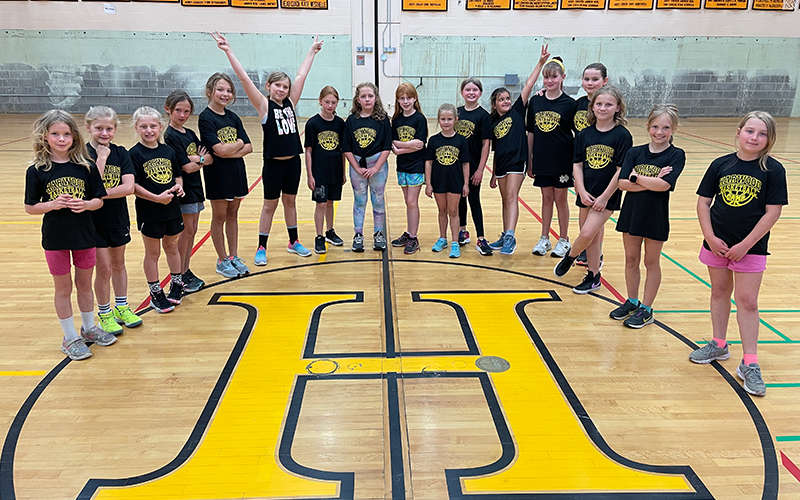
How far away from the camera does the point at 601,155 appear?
148 inches

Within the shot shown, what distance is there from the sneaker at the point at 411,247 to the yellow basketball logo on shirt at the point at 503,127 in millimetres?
1160

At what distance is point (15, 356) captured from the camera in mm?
3176

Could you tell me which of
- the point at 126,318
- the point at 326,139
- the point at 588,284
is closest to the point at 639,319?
the point at 588,284

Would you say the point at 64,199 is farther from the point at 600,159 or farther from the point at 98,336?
the point at 600,159

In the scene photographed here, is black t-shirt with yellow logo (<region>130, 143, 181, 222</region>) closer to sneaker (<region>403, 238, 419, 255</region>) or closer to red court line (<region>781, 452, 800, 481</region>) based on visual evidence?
sneaker (<region>403, 238, 419, 255</region>)

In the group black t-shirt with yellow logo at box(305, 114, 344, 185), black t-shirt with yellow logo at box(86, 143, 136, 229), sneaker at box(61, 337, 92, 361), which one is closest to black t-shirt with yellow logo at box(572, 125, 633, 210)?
black t-shirt with yellow logo at box(305, 114, 344, 185)

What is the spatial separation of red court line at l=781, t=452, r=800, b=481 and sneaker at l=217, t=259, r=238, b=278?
3.64 m

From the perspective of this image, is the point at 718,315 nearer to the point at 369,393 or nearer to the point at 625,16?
the point at 369,393

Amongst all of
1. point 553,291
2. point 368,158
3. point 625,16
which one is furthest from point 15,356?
point 625,16

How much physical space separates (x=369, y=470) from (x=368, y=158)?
2.97 m

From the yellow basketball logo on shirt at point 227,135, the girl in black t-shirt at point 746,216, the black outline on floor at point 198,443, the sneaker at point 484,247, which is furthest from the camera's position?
the sneaker at point 484,247

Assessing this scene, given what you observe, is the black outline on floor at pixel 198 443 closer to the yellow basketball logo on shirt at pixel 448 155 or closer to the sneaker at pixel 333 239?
the sneaker at pixel 333 239

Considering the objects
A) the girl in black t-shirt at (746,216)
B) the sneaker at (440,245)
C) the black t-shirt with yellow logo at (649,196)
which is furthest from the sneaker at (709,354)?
the sneaker at (440,245)

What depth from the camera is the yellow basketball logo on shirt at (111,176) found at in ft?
10.5
